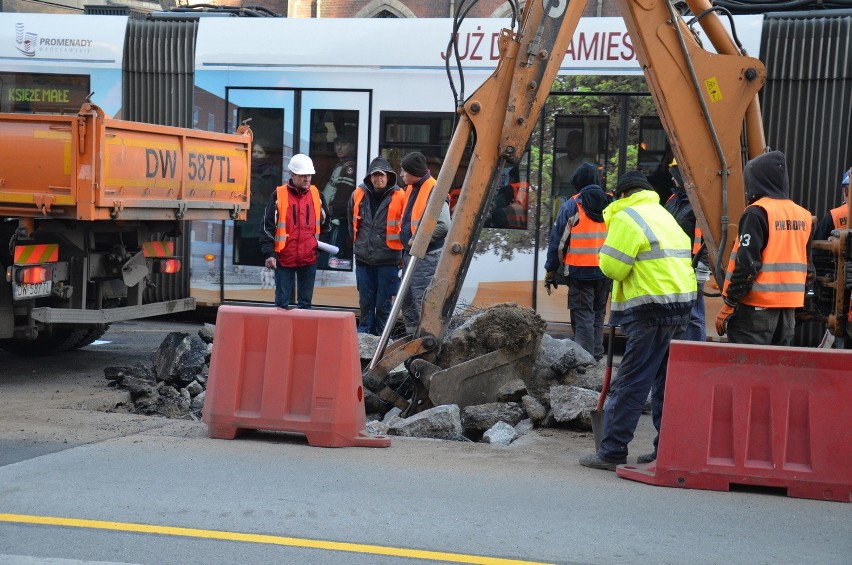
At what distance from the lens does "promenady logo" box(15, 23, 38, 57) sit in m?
13.6

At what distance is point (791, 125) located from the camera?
11.6 meters

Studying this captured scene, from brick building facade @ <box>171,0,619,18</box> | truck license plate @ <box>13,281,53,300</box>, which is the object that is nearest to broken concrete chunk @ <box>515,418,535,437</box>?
truck license plate @ <box>13,281,53,300</box>

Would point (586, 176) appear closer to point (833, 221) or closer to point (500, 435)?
point (833, 221)

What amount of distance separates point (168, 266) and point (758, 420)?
243 inches

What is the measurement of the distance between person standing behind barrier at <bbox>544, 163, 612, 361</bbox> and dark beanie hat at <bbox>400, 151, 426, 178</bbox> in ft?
4.66

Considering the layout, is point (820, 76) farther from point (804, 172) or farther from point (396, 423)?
point (396, 423)

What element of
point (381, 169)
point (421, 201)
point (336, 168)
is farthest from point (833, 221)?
point (336, 168)

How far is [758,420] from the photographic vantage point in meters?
6.61

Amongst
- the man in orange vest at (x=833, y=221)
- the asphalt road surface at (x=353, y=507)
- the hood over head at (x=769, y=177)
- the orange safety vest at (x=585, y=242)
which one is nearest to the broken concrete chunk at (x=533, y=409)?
the asphalt road surface at (x=353, y=507)

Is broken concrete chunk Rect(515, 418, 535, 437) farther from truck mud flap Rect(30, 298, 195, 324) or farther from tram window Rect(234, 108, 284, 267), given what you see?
tram window Rect(234, 108, 284, 267)

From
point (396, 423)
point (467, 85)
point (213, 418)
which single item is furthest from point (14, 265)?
point (467, 85)

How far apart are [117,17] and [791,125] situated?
304 inches

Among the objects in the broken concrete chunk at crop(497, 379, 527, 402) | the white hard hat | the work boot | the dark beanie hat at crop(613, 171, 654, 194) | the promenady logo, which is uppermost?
the promenady logo

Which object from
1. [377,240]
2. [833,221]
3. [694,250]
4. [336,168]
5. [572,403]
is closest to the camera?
[572,403]
